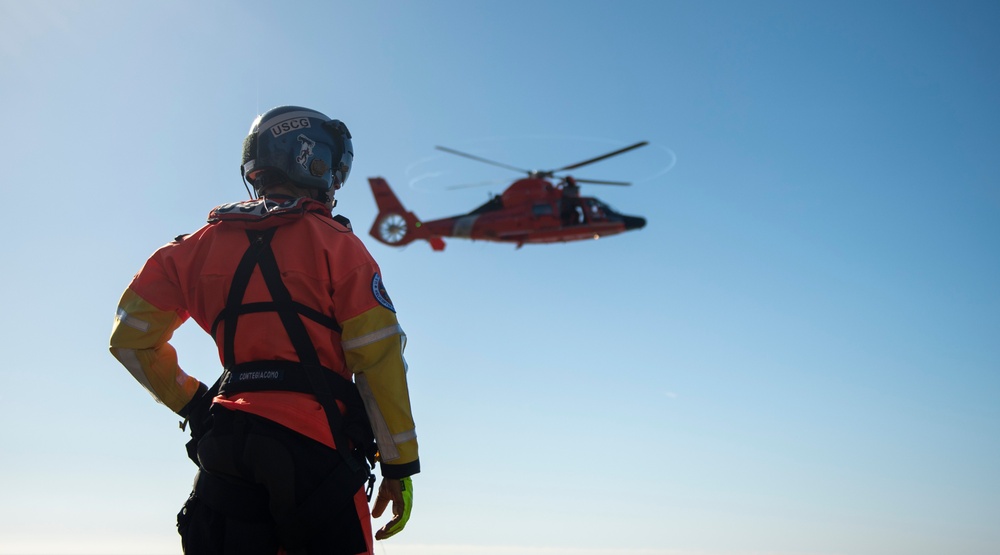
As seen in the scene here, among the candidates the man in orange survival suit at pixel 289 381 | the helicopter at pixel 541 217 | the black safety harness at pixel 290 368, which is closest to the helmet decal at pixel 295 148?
the man in orange survival suit at pixel 289 381

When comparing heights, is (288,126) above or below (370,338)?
above

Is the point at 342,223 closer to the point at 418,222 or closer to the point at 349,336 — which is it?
the point at 349,336

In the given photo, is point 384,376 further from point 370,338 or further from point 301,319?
point 301,319

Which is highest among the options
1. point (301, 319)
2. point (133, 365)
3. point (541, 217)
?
point (541, 217)

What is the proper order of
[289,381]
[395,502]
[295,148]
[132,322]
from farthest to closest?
[295,148] → [132,322] → [395,502] → [289,381]

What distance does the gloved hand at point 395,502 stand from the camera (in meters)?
3.58

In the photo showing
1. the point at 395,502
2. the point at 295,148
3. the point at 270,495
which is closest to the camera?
the point at 270,495

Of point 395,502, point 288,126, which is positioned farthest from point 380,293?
point 288,126

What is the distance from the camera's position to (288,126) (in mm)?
4113

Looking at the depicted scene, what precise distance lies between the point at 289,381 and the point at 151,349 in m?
0.83

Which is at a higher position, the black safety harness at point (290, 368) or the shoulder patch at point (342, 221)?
the shoulder patch at point (342, 221)

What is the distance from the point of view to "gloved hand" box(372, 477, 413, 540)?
A: 3576 millimetres

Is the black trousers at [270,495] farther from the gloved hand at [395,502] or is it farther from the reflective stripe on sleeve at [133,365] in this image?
the reflective stripe on sleeve at [133,365]

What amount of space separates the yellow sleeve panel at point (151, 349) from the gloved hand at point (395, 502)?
1080mm
